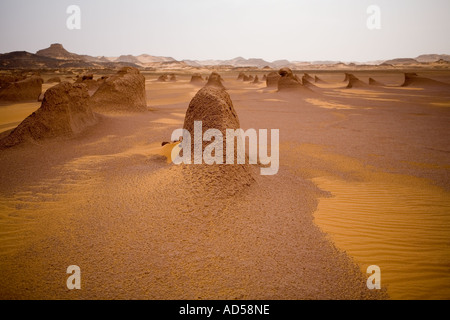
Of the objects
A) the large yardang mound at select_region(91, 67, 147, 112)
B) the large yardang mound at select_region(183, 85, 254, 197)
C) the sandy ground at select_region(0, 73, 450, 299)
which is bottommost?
the sandy ground at select_region(0, 73, 450, 299)

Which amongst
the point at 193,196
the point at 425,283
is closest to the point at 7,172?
the point at 193,196

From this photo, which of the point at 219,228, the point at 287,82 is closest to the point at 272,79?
the point at 287,82

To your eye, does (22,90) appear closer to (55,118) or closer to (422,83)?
(55,118)

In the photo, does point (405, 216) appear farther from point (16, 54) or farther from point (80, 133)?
point (16, 54)

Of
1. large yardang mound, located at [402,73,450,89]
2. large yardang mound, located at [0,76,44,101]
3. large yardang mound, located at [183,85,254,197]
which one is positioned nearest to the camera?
large yardang mound, located at [183,85,254,197]

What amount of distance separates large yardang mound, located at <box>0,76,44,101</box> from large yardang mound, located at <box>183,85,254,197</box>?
55.8 ft

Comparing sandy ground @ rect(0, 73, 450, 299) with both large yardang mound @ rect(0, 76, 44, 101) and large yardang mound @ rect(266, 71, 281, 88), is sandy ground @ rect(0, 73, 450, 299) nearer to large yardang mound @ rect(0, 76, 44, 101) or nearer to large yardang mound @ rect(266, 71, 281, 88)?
large yardang mound @ rect(0, 76, 44, 101)

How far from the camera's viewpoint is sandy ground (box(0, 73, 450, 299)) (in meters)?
2.54

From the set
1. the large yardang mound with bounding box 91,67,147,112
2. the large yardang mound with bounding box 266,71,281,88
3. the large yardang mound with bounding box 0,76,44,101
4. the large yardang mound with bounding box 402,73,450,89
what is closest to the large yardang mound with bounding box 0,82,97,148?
the large yardang mound with bounding box 91,67,147,112

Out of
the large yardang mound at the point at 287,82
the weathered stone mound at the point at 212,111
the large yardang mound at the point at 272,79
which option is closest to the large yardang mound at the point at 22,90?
the weathered stone mound at the point at 212,111

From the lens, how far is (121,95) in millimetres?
11836

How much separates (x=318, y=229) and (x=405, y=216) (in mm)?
1555

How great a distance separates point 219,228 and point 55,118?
7.07 metres

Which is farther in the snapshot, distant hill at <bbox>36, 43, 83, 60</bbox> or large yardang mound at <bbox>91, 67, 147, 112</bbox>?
distant hill at <bbox>36, 43, 83, 60</bbox>
